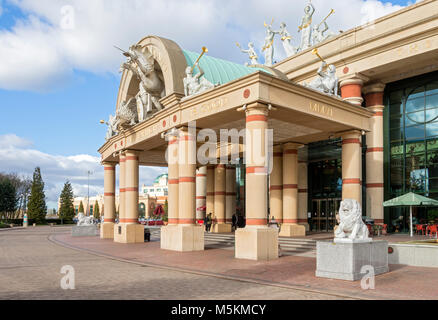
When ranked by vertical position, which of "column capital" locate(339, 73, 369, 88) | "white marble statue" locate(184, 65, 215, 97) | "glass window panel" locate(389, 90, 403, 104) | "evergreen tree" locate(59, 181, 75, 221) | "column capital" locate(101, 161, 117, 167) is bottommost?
"evergreen tree" locate(59, 181, 75, 221)

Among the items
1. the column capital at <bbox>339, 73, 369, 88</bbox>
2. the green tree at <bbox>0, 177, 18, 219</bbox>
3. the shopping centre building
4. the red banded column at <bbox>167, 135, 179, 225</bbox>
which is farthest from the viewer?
the green tree at <bbox>0, 177, 18, 219</bbox>

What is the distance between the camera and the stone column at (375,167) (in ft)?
79.0

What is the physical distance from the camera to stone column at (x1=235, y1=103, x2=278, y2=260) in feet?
48.5

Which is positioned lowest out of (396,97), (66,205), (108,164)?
(66,205)

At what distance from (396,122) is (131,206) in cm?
1670

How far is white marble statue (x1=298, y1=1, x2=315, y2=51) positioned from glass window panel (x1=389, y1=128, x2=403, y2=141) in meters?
8.40

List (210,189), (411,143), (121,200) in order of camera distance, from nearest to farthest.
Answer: (411,143)
(121,200)
(210,189)

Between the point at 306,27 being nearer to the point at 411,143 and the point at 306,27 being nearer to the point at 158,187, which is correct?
the point at 411,143

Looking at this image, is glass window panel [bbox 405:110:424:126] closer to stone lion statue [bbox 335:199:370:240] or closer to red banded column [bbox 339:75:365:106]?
red banded column [bbox 339:75:365:106]

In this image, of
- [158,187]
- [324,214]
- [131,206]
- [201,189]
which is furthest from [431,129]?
[158,187]

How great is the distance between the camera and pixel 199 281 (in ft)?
34.3

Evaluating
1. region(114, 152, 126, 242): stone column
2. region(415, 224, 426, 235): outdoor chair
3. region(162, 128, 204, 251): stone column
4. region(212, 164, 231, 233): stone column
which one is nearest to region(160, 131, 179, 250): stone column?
region(162, 128, 204, 251): stone column

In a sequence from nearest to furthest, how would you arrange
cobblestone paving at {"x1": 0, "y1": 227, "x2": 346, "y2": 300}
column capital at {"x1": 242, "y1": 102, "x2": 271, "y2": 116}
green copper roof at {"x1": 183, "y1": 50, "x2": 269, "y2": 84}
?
cobblestone paving at {"x1": 0, "y1": 227, "x2": 346, "y2": 300}, column capital at {"x1": 242, "y1": 102, "x2": 271, "y2": 116}, green copper roof at {"x1": 183, "y1": 50, "x2": 269, "y2": 84}

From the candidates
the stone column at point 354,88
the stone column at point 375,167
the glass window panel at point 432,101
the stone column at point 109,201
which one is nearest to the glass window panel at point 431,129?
the glass window panel at point 432,101
